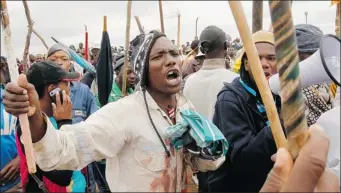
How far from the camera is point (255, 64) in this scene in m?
1.03

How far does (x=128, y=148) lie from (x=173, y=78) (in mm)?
470

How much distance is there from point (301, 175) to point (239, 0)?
415 millimetres

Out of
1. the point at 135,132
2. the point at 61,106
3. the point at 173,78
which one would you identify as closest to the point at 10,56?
the point at 135,132

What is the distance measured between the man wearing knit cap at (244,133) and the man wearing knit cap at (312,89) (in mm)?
189

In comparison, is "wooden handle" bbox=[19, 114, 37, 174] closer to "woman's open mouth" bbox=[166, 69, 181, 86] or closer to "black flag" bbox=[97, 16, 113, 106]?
"woman's open mouth" bbox=[166, 69, 181, 86]

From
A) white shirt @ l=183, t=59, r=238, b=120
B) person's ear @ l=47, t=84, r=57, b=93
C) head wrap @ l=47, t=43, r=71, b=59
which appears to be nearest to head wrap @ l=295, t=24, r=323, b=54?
white shirt @ l=183, t=59, r=238, b=120

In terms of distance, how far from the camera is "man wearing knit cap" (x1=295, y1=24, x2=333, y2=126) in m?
2.35

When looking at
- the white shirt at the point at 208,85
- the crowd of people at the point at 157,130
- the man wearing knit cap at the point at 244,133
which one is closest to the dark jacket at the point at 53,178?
the crowd of people at the point at 157,130

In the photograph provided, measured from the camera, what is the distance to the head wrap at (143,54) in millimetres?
2240

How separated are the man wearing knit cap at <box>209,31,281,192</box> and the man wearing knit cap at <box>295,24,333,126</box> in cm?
19

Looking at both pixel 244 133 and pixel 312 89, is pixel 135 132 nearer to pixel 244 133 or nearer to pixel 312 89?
pixel 244 133

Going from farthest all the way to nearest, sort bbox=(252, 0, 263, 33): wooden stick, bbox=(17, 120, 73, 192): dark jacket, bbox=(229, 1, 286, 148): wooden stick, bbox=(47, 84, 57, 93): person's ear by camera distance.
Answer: bbox=(252, 0, 263, 33): wooden stick < bbox=(47, 84, 57, 93): person's ear < bbox=(17, 120, 73, 192): dark jacket < bbox=(229, 1, 286, 148): wooden stick

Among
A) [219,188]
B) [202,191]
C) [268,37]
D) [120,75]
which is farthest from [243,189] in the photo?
[120,75]

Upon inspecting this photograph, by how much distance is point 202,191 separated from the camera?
282cm
